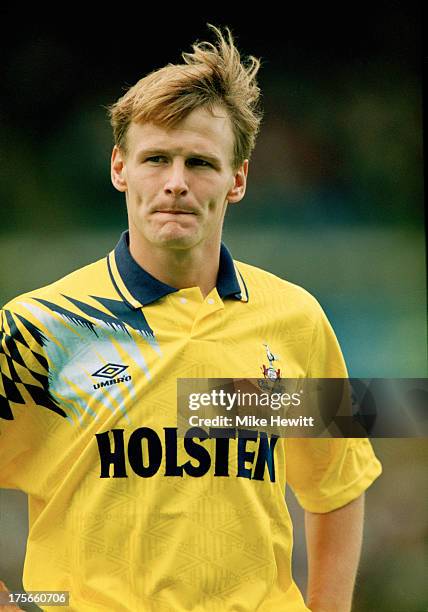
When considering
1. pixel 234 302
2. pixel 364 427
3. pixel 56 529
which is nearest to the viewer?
pixel 56 529

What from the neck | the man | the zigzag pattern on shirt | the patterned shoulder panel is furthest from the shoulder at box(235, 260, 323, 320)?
the patterned shoulder panel

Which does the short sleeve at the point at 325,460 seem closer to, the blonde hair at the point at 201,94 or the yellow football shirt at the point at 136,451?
the yellow football shirt at the point at 136,451

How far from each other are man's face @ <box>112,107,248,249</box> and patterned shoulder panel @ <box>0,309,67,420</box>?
0.36m

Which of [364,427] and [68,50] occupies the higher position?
[68,50]

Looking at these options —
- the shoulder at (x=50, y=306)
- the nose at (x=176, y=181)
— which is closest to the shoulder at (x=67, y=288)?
the shoulder at (x=50, y=306)

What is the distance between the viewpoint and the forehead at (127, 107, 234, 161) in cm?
203

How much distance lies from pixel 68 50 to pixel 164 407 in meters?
1.06

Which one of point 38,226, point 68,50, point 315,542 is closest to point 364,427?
point 315,542

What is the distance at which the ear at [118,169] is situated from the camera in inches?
84.7

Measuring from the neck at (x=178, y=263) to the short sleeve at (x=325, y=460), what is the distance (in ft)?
1.11

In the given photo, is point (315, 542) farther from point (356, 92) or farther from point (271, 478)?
point (356, 92)

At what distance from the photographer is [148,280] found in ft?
6.86

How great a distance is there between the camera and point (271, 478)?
2.13 meters

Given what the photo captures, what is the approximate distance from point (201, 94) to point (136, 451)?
0.90 meters
